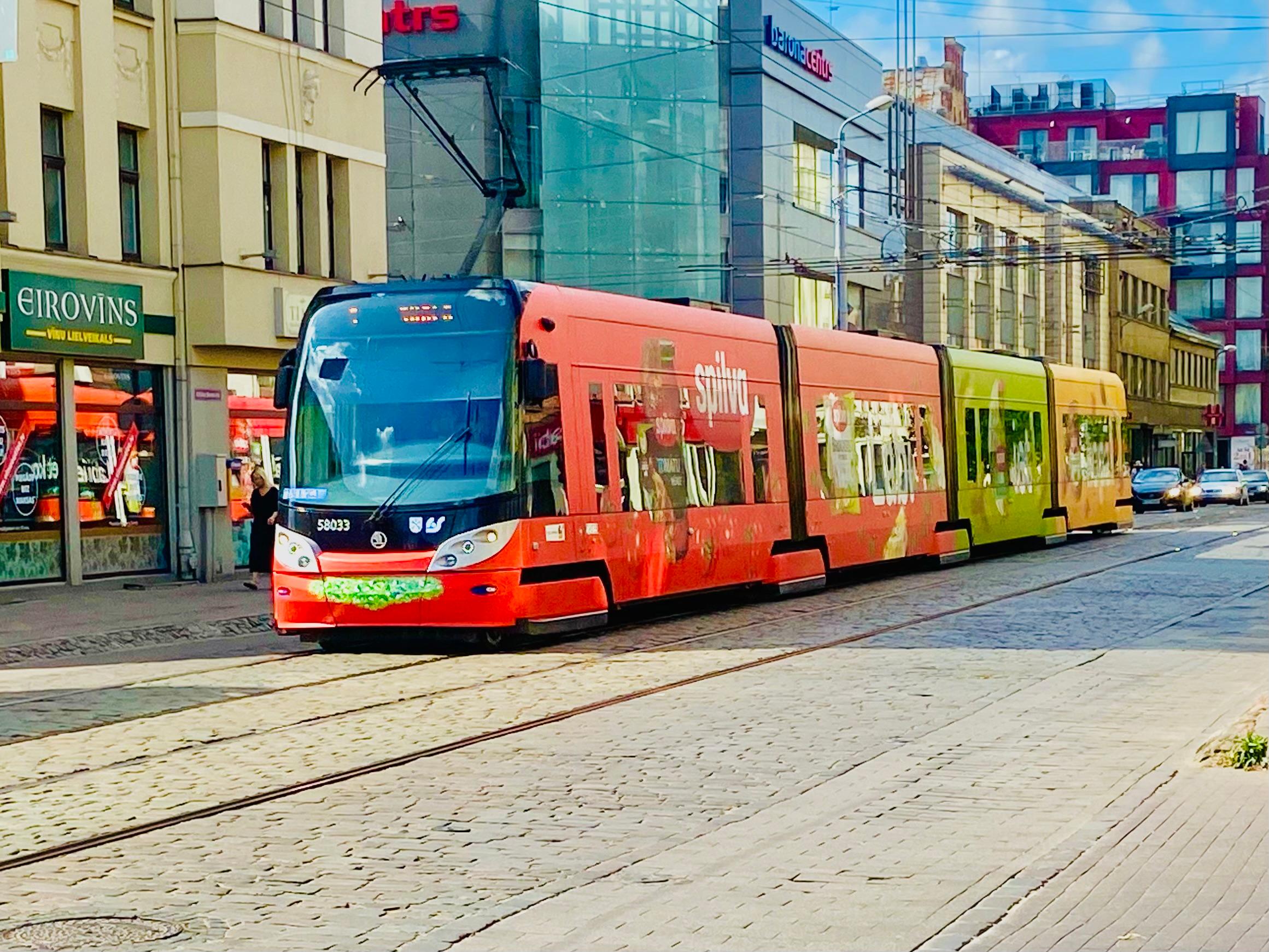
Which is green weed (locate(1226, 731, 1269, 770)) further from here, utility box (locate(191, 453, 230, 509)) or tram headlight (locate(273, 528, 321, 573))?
utility box (locate(191, 453, 230, 509))

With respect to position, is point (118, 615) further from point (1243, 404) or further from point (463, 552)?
point (1243, 404)

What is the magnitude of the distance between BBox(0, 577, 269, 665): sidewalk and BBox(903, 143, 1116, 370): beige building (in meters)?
29.9

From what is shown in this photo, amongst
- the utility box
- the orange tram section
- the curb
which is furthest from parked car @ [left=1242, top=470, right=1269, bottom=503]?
the curb

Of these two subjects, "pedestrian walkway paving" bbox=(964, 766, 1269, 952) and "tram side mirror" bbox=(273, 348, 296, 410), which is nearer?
"pedestrian walkway paving" bbox=(964, 766, 1269, 952)

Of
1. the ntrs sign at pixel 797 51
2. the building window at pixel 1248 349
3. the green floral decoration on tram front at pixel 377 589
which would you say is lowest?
the green floral decoration on tram front at pixel 377 589

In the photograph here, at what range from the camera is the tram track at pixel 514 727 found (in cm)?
840

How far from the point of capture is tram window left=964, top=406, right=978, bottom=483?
2908cm

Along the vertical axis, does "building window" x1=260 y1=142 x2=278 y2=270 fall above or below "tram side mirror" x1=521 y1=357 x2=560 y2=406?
above

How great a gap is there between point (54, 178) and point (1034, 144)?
96.3 metres

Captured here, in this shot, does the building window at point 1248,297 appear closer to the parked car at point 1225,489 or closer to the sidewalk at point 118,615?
the parked car at point 1225,489

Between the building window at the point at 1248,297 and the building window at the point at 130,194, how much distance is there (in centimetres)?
10223

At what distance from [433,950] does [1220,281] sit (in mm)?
120623

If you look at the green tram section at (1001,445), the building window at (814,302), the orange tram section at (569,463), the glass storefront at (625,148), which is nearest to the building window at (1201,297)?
the building window at (814,302)

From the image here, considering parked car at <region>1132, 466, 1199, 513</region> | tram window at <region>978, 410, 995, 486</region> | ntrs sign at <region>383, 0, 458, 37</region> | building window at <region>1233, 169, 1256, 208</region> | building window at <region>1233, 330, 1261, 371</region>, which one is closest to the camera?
tram window at <region>978, 410, 995, 486</region>
